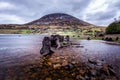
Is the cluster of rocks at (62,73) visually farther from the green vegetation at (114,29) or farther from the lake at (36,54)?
the green vegetation at (114,29)

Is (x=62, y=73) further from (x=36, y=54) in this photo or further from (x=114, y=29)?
(x=114, y=29)

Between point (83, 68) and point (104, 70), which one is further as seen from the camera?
point (83, 68)

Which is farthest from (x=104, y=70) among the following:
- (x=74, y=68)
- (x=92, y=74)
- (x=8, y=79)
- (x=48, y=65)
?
(x=8, y=79)

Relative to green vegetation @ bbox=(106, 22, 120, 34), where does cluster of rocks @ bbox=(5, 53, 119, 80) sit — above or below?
below

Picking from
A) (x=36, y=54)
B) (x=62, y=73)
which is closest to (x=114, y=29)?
(x=36, y=54)

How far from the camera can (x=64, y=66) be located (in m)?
23.9

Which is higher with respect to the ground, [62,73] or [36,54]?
[36,54]

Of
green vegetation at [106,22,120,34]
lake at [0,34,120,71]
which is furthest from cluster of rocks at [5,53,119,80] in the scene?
green vegetation at [106,22,120,34]

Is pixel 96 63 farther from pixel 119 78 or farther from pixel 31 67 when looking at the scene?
pixel 31 67

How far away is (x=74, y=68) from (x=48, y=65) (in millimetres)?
3994

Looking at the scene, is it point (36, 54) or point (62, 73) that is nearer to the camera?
point (62, 73)

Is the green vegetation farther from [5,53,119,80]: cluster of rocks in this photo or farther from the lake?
[5,53,119,80]: cluster of rocks

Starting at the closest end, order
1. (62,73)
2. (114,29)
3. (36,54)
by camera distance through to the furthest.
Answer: (62,73), (36,54), (114,29)

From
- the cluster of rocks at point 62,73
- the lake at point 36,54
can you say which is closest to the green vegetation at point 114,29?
the lake at point 36,54
